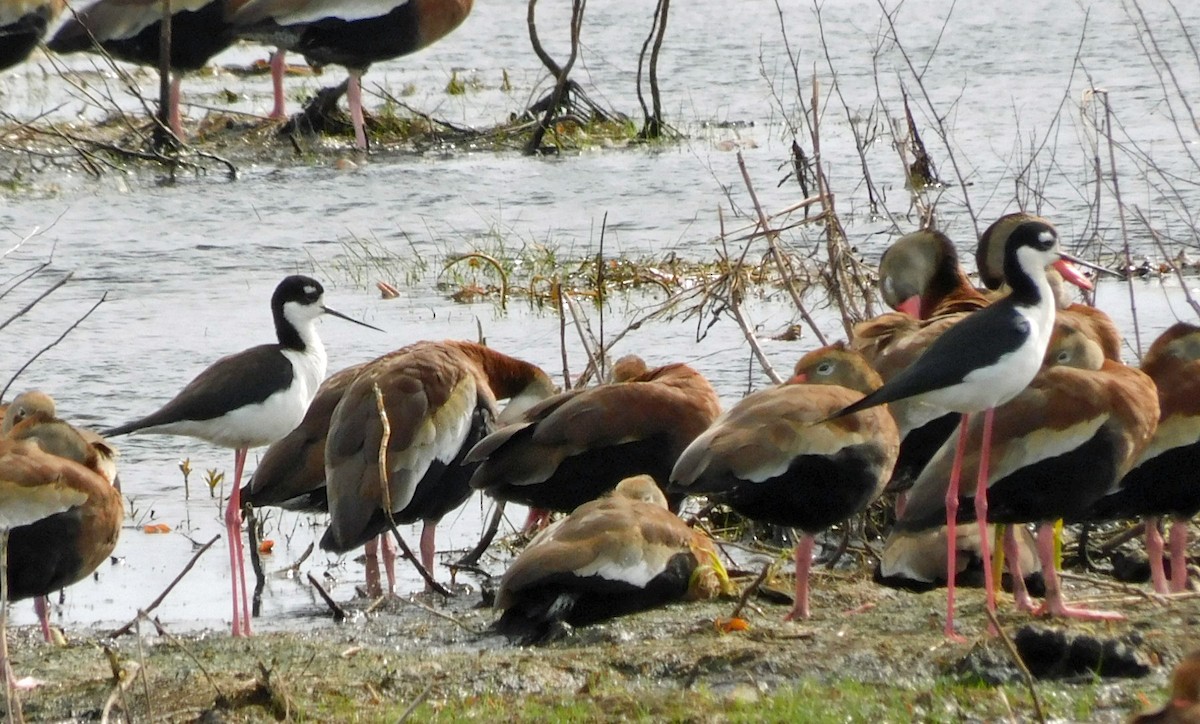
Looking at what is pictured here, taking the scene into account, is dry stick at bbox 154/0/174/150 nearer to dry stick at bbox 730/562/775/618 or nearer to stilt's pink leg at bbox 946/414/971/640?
dry stick at bbox 730/562/775/618

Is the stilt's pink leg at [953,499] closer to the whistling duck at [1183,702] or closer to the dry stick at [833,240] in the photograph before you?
the dry stick at [833,240]

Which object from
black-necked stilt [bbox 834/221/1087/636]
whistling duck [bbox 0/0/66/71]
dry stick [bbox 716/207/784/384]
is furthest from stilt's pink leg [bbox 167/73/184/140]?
black-necked stilt [bbox 834/221/1087/636]

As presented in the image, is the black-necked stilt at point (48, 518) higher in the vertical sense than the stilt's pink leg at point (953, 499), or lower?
lower

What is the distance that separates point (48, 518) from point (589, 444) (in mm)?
2046

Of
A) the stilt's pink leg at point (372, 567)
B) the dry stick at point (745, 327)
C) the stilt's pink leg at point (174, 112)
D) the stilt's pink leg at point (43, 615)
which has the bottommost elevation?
the stilt's pink leg at point (372, 567)

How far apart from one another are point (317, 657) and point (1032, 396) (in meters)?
2.47

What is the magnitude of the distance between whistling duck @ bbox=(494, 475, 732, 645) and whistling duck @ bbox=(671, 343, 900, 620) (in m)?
0.21

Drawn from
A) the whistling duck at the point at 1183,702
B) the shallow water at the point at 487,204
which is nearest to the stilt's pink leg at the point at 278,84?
the shallow water at the point at 487,204

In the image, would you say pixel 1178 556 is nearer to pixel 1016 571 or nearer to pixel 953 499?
pixel 1016 571

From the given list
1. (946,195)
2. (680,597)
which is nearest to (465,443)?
(680,597)

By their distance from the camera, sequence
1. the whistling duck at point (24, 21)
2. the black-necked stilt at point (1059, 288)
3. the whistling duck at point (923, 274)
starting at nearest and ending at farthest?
the black-necked stilt at point (1059, 288), the whistling duck at point (923, 274), the whistling duck at point (24, 21)

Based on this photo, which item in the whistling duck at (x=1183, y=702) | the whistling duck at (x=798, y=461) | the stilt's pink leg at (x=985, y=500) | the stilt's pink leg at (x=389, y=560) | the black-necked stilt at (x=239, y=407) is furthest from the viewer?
the stilt's pink leg at (x=389, y=560)

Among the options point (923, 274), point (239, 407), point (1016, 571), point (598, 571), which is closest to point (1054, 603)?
point (1016, 571)

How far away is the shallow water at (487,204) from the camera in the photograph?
1008 centimetres
